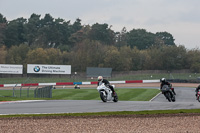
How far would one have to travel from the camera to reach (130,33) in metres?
160

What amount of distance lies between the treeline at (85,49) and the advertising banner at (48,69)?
10.7m

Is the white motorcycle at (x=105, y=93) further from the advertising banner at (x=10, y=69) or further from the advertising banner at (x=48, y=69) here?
the advertising banner at (x=10, y=69)

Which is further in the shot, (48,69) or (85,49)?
(85,49)

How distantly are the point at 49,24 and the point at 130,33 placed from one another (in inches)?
1260

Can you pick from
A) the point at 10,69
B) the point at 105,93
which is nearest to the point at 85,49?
the point at 10,69

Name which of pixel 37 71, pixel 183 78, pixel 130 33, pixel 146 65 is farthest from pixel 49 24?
pixel 183 78

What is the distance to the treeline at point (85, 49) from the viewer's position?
98062 mm

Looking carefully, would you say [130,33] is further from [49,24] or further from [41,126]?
[41,126]

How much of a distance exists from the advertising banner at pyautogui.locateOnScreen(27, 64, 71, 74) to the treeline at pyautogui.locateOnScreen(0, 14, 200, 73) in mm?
10673

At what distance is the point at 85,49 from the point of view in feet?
363

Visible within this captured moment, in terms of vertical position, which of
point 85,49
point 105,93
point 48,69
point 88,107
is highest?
point 85,49

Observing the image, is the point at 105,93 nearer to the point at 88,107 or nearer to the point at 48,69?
the point at 88,107

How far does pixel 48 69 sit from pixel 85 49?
27.3m

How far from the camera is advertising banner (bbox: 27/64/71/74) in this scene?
83.7 meters
